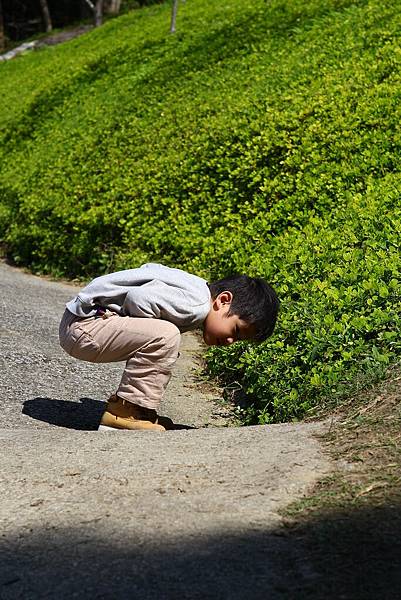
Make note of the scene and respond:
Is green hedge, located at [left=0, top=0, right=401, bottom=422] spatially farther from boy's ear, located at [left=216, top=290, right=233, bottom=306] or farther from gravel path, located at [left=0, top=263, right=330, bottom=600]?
gravel path, located at [left=0, top=263, right=330, bottom=600]

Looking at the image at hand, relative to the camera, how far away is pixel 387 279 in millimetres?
4781

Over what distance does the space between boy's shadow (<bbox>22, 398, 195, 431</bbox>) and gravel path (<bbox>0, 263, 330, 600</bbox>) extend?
0.07 ft

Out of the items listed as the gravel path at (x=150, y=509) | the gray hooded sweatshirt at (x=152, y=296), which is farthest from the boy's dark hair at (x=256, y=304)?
the gravel path at (x=150, y=509)

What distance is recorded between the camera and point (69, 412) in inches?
181

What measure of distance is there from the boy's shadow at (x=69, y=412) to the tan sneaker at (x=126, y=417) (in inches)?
8.3

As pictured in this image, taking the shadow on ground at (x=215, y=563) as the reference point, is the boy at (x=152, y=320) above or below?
below

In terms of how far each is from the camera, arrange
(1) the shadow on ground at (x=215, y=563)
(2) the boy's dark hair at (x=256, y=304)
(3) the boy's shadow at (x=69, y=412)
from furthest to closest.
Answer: (3) the boy's shadow at (x=69, y=412)
(2) the boy's dark hair at (x=256, y=304)
(1) the shadow on ground at (x=215, y=563)

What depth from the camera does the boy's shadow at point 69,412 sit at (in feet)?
14.4

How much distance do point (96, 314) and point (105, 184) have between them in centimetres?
588

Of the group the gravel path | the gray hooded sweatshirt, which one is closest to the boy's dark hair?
the gray hooded sweatshirt

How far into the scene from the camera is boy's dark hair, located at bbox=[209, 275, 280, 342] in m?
3.96

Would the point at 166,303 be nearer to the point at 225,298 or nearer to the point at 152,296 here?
the point at 152,296

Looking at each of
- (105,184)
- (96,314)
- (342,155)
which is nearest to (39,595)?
(96,314)

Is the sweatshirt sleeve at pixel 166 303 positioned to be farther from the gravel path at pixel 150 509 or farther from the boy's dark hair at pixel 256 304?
the gravel path at pixel 150 509
